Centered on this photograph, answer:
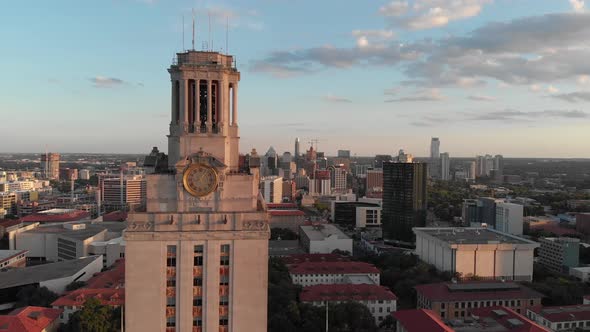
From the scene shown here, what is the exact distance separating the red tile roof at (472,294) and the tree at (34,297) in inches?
1859

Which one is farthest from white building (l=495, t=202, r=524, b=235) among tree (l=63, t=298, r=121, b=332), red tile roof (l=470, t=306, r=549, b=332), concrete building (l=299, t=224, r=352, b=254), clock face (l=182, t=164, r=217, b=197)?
clock face (l=182, t=164, r=217, b=197)

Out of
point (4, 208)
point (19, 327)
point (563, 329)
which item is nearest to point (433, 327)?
point (563, 329)

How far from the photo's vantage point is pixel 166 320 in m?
23.2

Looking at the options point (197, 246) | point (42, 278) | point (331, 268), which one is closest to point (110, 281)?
point (42, 278)

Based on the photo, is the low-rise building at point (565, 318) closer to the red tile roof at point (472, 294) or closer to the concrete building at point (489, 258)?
the red tile roof at point (472, 294)

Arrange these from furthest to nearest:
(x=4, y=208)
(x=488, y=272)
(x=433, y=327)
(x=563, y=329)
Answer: (x=4, y=208), (x=488, y=272), (x=563, y=329), (x=433, y=327)

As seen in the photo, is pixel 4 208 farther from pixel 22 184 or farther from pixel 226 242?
pixel 226 242

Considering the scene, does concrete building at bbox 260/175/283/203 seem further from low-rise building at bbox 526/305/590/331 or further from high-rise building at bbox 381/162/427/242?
low-rise building at bbox 526/305/590/331

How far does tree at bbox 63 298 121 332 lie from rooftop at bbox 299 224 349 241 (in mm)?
54564

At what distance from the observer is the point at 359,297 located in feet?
193

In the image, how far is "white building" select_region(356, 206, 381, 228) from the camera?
487 feet

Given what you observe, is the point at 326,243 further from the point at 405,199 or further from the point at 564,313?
the point at 564,313

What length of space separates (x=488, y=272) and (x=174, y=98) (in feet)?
235

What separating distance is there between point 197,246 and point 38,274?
55688 millimetres
